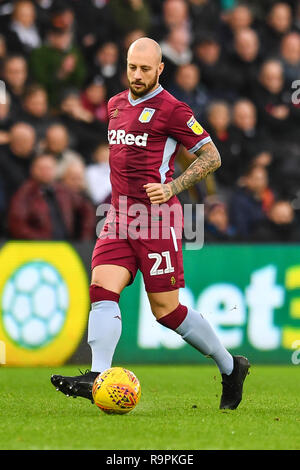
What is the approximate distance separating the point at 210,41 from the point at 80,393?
8.25 metres

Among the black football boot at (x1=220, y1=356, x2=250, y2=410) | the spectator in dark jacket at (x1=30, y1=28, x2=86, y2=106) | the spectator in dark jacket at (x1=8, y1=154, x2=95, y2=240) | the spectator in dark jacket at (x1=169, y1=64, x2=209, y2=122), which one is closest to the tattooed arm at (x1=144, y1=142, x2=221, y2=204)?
the black football boot at (x1=220, y1=356, x2=250, y2=410)

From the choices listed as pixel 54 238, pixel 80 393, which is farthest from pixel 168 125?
pixel 54 238

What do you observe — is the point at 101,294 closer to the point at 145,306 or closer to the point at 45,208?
the point at 145,306

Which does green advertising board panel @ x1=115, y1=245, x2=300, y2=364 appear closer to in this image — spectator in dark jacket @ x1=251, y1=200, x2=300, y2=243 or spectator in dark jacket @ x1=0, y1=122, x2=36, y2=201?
spectator in dark jacket @ x1=251, y1=200, x2=300, y2=243

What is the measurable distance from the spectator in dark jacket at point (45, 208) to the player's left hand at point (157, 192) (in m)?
4.55

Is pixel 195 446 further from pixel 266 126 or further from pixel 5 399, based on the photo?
pixel 266 126

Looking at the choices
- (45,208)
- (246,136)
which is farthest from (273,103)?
(45,208)

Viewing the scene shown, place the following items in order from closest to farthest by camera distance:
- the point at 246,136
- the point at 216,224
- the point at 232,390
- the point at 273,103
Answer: the point at 232,390 < the point at 216,224 < the point at 246,136 < the point at 273,103

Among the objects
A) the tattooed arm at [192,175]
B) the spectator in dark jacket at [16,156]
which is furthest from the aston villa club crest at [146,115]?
the spectator in dark jacket at [16,156]

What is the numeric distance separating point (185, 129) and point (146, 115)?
263 mm

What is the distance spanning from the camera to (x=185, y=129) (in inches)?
248

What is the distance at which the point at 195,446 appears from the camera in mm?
4859

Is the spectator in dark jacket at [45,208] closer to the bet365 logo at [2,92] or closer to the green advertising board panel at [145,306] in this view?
the green advertising board panel at [145,306]

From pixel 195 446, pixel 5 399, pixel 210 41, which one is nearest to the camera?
pixel 195 446
